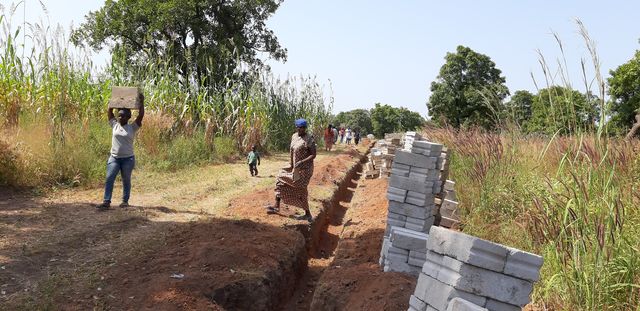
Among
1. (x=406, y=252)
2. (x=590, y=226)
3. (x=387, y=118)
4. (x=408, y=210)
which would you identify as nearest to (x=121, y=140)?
(x=408, y=210)

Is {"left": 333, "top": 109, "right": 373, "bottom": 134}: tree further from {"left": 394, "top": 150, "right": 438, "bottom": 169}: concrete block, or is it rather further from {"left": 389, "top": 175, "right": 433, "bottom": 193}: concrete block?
{"left": 389, "top": 175, "right": 433, "bottom": 193}: concrete block

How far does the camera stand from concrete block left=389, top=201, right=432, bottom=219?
5.64m

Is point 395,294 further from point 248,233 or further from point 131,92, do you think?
point 131,92

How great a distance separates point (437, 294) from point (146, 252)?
337cm

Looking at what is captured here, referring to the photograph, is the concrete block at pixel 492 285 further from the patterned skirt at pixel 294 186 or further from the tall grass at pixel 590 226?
the patterned skirt at pixel 294 186

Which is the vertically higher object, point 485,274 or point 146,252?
point 485,274

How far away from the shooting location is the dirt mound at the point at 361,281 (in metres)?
4.24

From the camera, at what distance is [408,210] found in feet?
18.7

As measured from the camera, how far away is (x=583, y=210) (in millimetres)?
2969

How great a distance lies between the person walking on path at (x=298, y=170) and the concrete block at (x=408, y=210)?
68.6 inches

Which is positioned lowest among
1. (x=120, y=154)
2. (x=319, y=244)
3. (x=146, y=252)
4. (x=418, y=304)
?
(x=319, y=244)

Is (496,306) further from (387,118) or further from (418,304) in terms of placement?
(387,118)

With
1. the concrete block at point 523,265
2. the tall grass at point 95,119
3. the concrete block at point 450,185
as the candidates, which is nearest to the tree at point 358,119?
the tall grass at point 95,119

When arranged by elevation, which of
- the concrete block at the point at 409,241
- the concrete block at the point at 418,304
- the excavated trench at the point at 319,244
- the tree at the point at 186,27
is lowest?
the excavated trench at the point at 319,244
